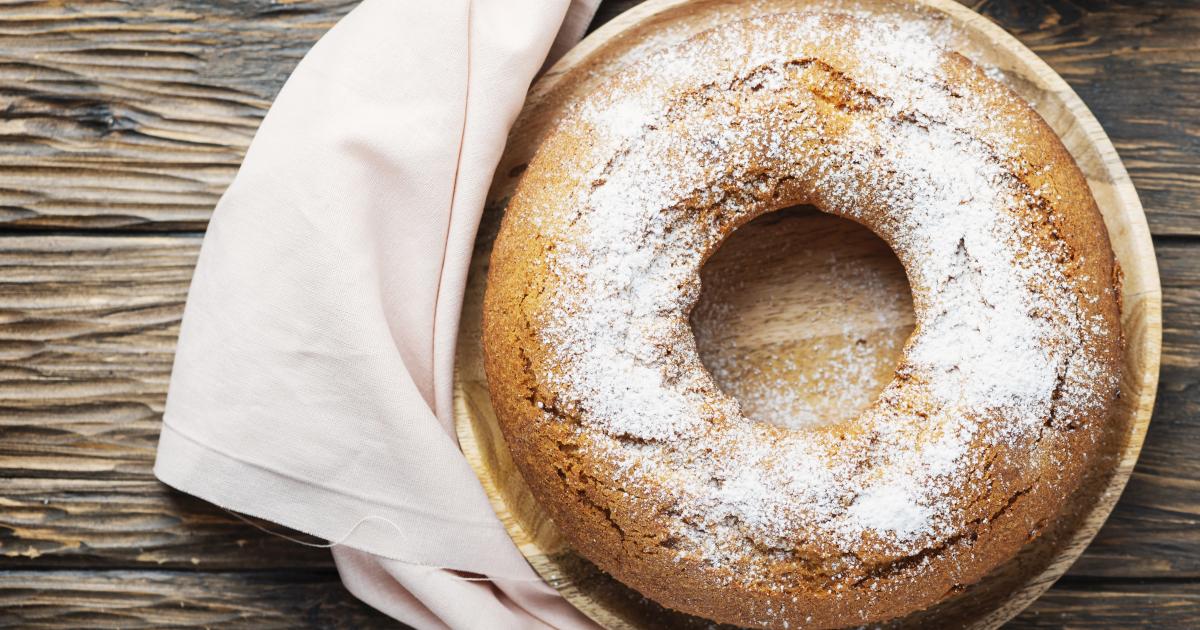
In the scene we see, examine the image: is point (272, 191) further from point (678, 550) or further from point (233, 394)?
point (678, 550)

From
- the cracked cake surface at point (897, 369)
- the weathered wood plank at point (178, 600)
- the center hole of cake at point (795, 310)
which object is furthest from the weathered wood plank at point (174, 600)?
the center hole of cake at point (795, 310)

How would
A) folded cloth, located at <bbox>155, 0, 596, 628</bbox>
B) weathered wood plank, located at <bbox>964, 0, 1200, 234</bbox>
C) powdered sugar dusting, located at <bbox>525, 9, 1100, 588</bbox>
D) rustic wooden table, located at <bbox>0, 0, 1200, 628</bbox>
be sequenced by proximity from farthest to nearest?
rustic wooden table, located at <bbox>0, 0, 1200, 628</bbox> → weathered wood plank, located at <bbox>964, 0, 1200, 234</bbox> → folded cloth, located at <bbox>155, 0, 596, 628</bbox> → powdered sugar dusting, located at <bbox>525, 9, 1100, 588</bbox>

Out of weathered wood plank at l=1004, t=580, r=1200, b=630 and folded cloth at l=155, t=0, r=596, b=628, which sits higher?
folded cloth at l=155, t=0, r=596, b=628

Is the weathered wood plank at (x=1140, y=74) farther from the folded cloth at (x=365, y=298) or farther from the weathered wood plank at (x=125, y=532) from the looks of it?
the weathered wood plank at (x=125, y=532)

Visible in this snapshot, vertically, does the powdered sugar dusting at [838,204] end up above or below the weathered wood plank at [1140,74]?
below

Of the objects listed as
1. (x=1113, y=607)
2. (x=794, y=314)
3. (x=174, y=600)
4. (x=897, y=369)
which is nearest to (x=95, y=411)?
(x=174, y=600)

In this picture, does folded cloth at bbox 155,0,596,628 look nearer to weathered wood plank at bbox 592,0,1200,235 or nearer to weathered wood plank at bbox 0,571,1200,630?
weathered wood plank at bbox 0,571,1200,630

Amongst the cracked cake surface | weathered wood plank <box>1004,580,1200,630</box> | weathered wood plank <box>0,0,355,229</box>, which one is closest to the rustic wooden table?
weathered wood plank <box>0,0,355,229</box>
